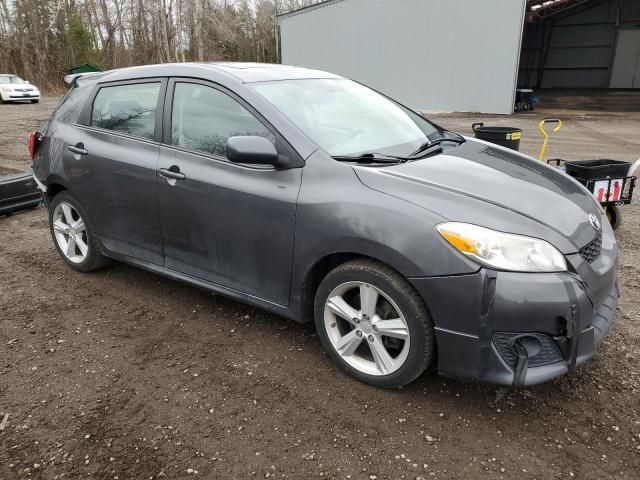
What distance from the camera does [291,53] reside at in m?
24.3

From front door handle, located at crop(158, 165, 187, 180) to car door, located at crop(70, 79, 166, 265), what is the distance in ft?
0.32

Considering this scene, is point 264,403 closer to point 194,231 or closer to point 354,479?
point 354,479

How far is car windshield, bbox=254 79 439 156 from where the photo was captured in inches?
119

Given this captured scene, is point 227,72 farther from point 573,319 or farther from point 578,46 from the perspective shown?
point 578,46

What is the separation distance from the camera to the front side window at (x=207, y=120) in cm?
310

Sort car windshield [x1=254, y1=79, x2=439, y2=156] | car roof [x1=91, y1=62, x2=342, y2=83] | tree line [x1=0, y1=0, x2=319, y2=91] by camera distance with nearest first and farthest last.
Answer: car windshield [x1=254, y1=79, x2=439, y2=156], car roof [x1=91, y1=62, x2=342, y2=83], tree line [x1=0, y1=0, x2=319, y2=91]

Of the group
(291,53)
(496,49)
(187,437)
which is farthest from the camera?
(291,53)

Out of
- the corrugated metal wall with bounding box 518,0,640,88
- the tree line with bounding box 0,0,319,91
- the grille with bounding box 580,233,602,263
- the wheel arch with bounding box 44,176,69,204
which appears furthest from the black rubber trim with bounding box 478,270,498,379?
the tree line with bounding box 0,0,319,91

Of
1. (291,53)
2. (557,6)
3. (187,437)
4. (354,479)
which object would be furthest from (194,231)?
(557,6)

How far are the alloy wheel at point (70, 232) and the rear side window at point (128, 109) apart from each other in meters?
0.80

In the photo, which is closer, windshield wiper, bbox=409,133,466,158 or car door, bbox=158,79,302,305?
car door, bbox=158,79,302,305

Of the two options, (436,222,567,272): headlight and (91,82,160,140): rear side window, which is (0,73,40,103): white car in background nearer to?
(91,82,160,140): rear side window

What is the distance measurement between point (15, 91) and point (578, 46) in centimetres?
3206

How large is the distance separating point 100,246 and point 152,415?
1.87m
